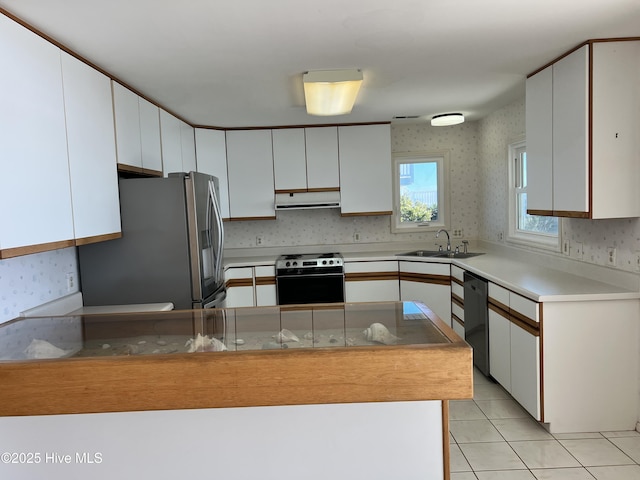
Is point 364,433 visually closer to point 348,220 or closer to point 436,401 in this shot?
point 436,401

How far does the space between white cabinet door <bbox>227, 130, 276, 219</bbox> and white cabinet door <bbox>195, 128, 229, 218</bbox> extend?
0.05m

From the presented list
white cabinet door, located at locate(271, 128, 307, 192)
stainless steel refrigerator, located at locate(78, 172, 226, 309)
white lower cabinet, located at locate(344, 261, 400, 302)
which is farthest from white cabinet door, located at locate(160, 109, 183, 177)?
white lower cabinet, located at locate(344, 261, 400, 302)

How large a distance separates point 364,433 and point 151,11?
1.92 meters

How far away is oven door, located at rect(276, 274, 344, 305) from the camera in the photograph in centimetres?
472

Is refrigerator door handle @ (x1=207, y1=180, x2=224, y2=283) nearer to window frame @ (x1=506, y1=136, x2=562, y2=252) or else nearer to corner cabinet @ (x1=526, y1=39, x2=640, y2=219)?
corner cabinet @ (x1=526, y1=39, x2=640, y2=219)

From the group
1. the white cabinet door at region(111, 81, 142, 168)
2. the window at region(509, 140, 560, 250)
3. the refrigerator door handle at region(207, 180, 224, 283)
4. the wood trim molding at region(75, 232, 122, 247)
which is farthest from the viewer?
the window at region(509, 140, 560, 250)

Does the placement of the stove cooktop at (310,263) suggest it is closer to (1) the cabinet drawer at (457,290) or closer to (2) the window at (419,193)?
(2) the window at (419,193)

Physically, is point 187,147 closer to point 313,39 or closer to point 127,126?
point 127,126

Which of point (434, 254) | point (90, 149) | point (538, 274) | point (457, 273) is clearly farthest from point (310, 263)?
point (90, 149)

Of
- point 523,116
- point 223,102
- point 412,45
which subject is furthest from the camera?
point 523,116

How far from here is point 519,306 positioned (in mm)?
2928

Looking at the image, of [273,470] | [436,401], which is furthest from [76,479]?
[436,401]

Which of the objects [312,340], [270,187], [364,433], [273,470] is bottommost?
[273,470]

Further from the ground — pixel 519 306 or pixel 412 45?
pixel 412 45
